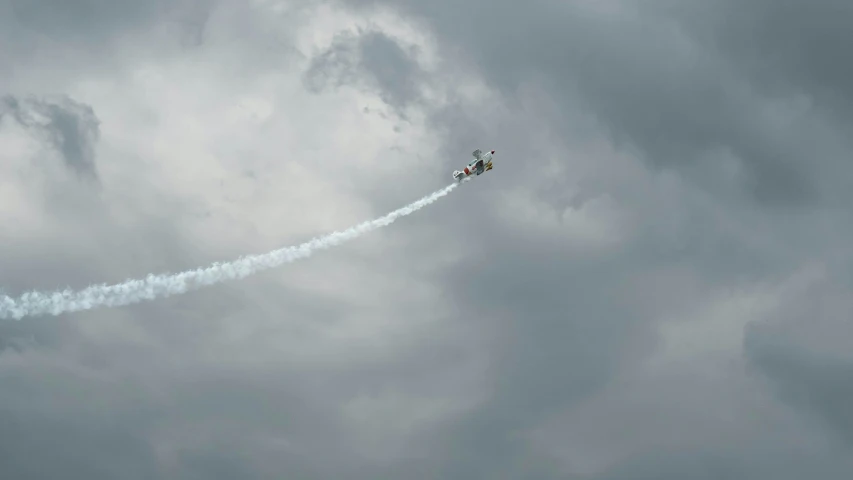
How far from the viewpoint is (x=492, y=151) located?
10031cm

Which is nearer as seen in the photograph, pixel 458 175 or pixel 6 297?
pixel 6 297

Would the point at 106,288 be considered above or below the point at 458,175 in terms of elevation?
below

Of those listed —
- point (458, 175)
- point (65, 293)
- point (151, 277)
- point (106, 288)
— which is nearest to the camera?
point (65, 293)

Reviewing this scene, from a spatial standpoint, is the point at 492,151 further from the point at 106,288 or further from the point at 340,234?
the point at 106,288

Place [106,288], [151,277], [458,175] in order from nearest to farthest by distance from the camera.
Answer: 1. [106,288]
2. [151,277]
3. [458,175]

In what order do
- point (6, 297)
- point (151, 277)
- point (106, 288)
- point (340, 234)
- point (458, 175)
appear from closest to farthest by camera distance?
point (6, 297), point (106, 288), point (151, 277), point (340, 234), point (458, 175)

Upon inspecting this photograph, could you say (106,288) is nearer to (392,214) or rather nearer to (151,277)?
(151,277)

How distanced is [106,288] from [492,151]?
76.6 m

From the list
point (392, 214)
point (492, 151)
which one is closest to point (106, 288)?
point (392, 214)

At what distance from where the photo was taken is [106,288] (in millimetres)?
63281

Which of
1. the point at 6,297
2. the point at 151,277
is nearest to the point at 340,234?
the point at 151,277

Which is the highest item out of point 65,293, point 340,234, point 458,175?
point 458,175

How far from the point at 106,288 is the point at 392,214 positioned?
51.6 meters

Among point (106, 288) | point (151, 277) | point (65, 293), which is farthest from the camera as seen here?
point (151, 277)
